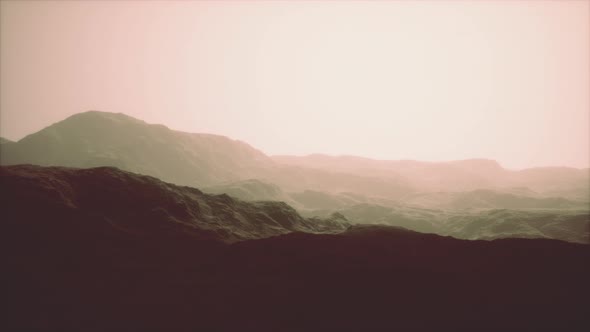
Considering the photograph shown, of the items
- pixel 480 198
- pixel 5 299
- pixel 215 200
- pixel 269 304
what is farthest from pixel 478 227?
pixel 5 299

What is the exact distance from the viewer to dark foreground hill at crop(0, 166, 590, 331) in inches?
483

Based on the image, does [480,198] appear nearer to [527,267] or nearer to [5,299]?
[527,267]

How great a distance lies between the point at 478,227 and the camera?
84375mm

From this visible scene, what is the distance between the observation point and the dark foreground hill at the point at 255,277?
12258mm

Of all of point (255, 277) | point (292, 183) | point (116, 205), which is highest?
point (292, 183)

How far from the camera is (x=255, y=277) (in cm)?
1483

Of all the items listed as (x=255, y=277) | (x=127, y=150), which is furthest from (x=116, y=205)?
(x=127, y=150)

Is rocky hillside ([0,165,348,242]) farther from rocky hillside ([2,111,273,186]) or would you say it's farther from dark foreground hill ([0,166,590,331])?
rocky hillside ([2,111,273,186])

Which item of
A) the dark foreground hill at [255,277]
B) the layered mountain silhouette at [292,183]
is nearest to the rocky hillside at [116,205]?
the dark foreground hill at [255,277]

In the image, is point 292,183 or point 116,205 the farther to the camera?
point 292,183

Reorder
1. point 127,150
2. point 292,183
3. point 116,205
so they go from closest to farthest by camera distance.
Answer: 1. point 116,205
2. point 127,150
3. point 292,183

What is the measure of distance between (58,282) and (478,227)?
8986 centimetres

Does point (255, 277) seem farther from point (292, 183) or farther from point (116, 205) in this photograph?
point (292, 183)

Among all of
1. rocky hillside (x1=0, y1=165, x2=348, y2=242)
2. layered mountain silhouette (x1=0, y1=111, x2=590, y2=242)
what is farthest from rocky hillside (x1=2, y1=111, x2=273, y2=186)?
rocky hillside (x1=0, y1=165, x2=348, y2=242)
